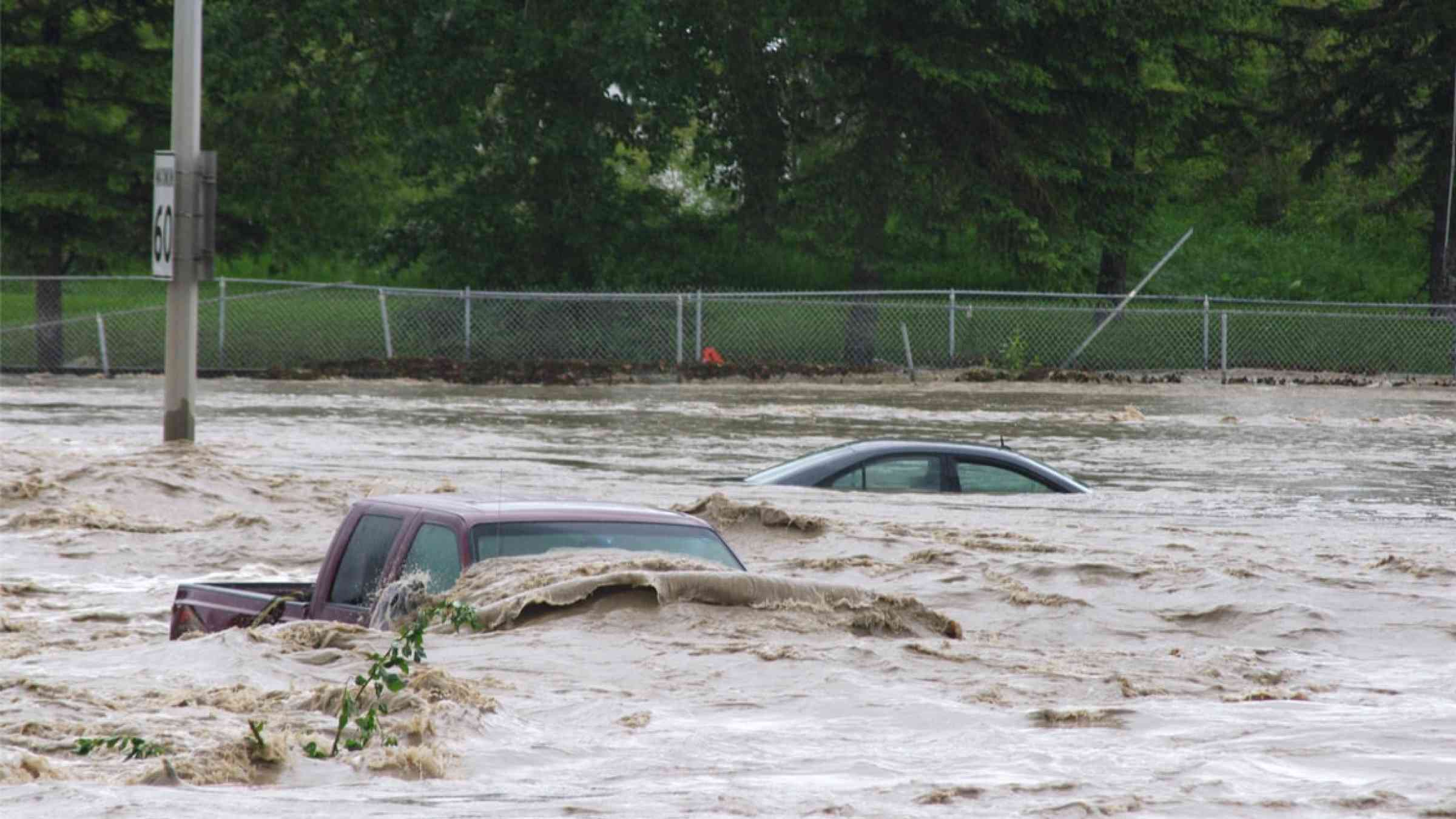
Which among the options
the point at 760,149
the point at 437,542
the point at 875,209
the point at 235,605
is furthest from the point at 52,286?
the point at 437,542

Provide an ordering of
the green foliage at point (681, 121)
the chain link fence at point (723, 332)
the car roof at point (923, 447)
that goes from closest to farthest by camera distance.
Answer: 1. the car roof at point (923, 447)
2. the chain link fence at point (723, 332)
3. the green foliage at point (681, 121)

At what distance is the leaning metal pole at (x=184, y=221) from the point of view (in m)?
19.7

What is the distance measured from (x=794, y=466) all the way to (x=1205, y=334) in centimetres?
2250

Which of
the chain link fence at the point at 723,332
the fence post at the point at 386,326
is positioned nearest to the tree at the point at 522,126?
the chain link fence at the point at 723,332

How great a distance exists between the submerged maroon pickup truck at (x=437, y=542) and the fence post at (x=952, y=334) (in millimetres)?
27590

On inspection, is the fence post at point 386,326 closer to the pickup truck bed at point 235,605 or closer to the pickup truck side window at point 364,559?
the pickup truck bed at point 235,605

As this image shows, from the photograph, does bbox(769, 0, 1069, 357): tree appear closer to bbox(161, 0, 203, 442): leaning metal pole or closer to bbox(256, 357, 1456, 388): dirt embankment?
bbox(256, 357, 1456, 388): dirt embankment

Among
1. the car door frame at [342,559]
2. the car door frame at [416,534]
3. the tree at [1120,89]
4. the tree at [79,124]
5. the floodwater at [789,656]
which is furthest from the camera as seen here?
the tree at [1120,89]

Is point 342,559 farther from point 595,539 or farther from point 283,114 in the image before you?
point 283,114

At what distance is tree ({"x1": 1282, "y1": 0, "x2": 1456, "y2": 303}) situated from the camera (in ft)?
147

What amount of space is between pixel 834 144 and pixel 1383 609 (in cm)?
4339

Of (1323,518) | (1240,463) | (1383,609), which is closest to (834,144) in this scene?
(1240,463)

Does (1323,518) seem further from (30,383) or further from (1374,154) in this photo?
(1374,154)

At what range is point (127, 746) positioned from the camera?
6922 millimetres
